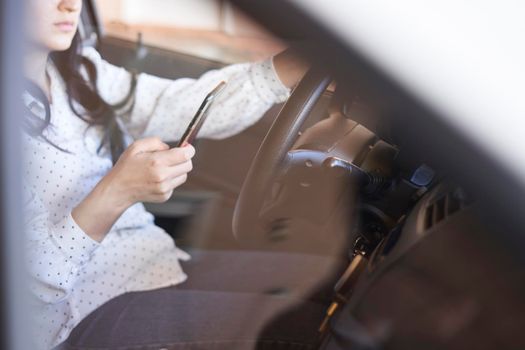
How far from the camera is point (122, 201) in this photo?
3.25 ft

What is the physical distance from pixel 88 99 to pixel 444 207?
0.71m

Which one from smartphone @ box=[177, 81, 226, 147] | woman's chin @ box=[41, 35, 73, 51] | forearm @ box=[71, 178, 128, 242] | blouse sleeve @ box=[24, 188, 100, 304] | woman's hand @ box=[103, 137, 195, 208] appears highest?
woman's chin @ box=[41, 35, 73, 51]

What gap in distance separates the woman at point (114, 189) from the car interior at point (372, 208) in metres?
0.08

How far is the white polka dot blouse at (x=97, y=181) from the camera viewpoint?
37.8 inches

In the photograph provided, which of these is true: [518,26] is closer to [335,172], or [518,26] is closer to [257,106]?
[335,172]

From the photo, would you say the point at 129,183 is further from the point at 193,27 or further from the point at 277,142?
the point at 193,27

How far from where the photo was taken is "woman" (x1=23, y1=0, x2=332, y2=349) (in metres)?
0.96

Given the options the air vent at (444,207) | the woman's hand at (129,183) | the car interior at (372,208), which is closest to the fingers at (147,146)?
the woman's hand at (129,183)

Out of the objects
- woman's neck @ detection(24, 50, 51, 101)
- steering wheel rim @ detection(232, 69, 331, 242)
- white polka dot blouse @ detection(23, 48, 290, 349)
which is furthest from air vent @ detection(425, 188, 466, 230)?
woman's neck @ detection(24, 50, 51, 101)

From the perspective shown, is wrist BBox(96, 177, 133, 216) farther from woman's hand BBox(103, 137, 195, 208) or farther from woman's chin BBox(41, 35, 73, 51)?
woman's chin BBox(41, 35, 73, 51)

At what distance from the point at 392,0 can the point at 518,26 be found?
0.14m

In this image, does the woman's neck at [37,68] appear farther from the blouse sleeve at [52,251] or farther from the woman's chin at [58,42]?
the blouse sleeve at [52,251]

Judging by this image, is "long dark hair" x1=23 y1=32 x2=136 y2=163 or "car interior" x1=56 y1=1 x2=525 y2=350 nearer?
"car interior" x1=56 y1=1 x2=525 y2=350

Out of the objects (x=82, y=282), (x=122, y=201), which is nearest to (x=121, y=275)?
(x=82, y=282)
